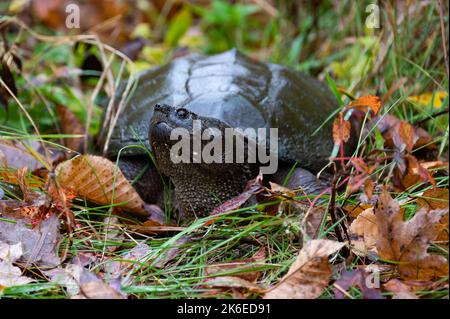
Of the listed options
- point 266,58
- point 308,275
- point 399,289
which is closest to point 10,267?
point 308,275

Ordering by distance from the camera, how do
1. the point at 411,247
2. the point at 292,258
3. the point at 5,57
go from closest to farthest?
the point at 411,247, the point at 292,258, the point at 5,57

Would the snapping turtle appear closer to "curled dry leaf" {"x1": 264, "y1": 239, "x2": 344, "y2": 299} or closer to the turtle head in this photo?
the turtle head

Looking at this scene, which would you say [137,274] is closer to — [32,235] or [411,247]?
[32,235]

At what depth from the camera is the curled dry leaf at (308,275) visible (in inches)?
58.3

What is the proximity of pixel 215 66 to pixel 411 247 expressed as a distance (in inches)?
55.4

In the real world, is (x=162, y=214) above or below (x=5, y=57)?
below

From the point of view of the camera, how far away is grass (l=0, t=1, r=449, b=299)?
5.49 feet

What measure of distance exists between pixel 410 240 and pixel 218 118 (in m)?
0.96

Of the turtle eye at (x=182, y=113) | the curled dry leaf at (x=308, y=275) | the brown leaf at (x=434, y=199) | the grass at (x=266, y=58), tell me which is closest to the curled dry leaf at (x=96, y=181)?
the grass at (x=266, y=58)

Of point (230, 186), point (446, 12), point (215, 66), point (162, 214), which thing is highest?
point (446, 12)

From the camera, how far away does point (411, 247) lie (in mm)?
1507

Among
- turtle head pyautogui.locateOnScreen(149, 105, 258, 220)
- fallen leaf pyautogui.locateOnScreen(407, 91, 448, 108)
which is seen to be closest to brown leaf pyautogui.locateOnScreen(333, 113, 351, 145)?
turtle head pyautogui.locateOnScreen(149, 105, 258, 220)

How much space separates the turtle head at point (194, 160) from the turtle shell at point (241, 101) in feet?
0.69

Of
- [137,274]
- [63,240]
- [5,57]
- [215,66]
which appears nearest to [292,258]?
[137,274]
